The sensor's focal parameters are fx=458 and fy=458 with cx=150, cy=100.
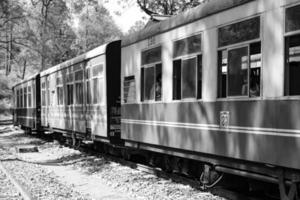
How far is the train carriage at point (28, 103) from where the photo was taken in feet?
79.8

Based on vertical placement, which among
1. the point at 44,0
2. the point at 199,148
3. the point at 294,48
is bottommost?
the point at 199,148

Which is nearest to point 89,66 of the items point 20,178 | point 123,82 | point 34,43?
point 123,82

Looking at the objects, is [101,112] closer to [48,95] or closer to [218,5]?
[218,5]

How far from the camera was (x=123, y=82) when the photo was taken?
11.8m

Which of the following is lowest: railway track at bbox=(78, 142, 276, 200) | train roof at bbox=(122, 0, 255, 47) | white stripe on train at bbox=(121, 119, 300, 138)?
railway track at bbox=(78, 142, 276, 200)

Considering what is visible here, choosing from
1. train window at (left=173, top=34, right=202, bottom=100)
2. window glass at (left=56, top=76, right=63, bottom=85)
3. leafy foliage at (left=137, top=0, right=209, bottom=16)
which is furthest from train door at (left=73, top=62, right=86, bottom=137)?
leafy foliage at (left=137, top=0, right=209, bottom=16)

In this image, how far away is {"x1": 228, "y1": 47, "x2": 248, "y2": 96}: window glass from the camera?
680cm

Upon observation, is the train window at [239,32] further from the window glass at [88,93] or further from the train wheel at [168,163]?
the window glass at [88,93]

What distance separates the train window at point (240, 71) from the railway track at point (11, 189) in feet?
13.3

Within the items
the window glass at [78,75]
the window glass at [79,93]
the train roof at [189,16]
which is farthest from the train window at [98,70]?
the train roof at [189,16]

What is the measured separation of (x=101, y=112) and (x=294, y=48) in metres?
8.13

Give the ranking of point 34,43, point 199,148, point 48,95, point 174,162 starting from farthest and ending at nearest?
point 34,43 → point 48,95 → point 174,162 → point 199,148

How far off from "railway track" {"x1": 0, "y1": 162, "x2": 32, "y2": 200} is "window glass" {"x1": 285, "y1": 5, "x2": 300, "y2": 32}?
5.35 m

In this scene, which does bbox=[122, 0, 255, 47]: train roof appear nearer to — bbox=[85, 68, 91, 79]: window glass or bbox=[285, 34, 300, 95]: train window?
bbox=[285, 34, 300, 95]: train window
